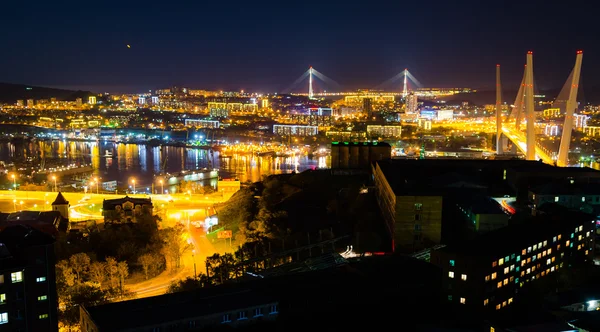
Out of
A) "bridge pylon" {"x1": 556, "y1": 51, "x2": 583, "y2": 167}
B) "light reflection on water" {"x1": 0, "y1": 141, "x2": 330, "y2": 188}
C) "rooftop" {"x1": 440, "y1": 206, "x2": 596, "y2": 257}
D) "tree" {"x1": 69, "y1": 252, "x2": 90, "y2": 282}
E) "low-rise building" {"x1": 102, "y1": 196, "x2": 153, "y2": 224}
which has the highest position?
"bridge pylon" {"x1": 556, "y1": 51, "x2": 583, "y2": 167}

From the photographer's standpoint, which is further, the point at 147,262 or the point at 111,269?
the point at 147,262

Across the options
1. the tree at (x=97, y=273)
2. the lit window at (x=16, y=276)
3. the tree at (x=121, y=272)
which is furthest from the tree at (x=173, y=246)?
the lit window at (x=16, y=276)

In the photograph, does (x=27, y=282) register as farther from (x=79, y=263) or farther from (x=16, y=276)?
(x=79, y=263)

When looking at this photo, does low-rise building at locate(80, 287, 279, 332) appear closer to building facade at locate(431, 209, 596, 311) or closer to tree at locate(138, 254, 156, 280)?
building facade at locate(431, 209, 596, 311)

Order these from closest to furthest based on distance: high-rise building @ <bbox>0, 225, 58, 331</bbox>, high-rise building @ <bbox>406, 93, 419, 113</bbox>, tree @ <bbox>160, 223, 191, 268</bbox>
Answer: high-rise building @ <bbox>0, 225, 58, 331</bbox>
tree @ <bbox>160, 223, 191, 268</bbox>
high-rise building @ <bbox>406, 93, 419, 113</bbox>

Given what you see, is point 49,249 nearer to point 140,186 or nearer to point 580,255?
point 580,255

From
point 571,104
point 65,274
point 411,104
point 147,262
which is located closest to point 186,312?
point 65,274

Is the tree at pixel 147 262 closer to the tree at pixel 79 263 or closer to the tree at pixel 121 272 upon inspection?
the tree at pixel 121 272

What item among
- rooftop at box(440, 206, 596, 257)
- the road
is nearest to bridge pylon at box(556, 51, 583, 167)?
rooftop at box(440, 206, 596, 257)
